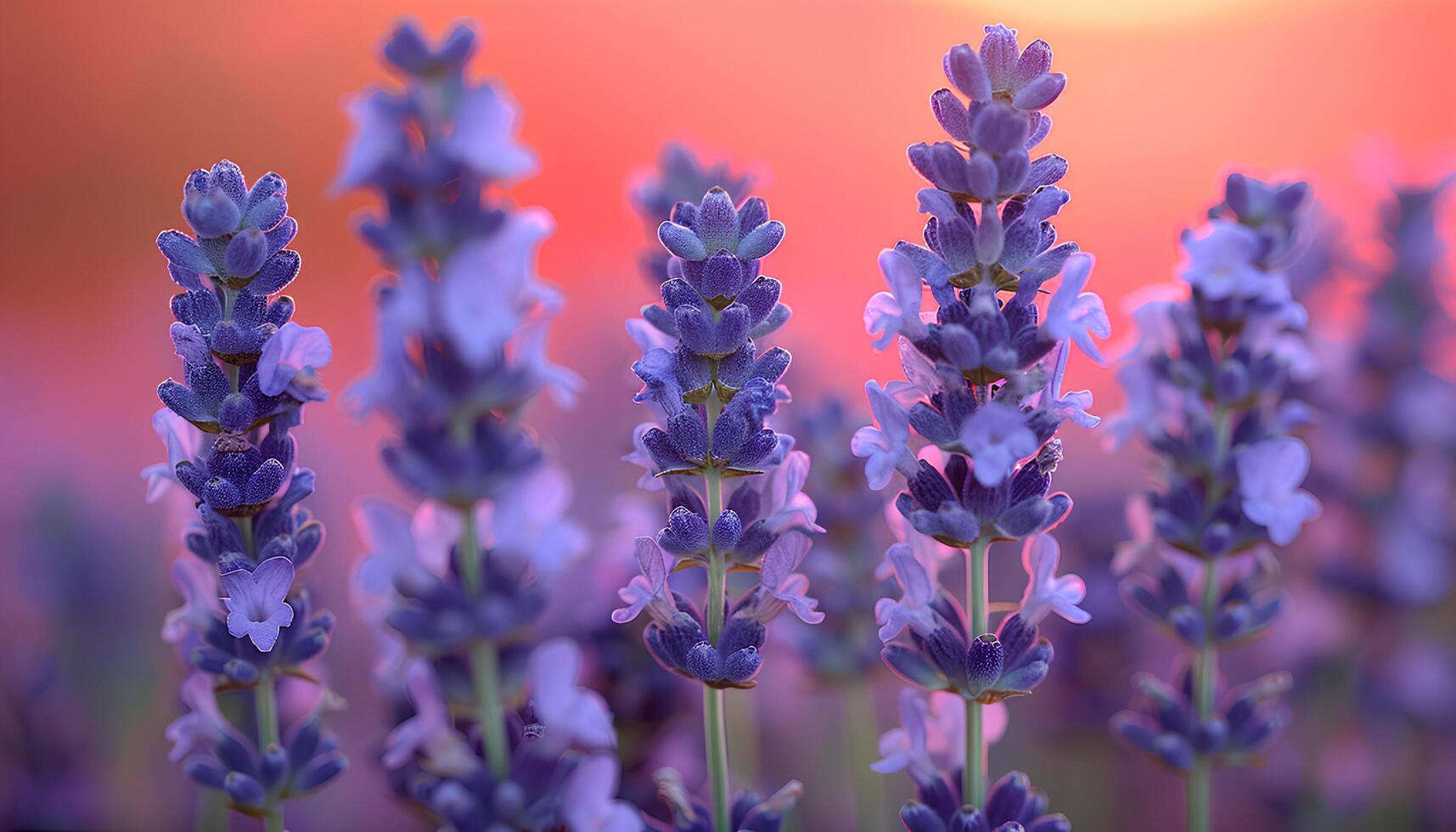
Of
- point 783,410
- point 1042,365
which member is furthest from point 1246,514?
point 783,410

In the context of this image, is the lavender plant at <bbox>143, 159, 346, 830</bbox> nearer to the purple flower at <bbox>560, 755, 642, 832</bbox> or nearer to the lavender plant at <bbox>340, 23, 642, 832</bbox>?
the lavender plant at <bbox>340, 23, 642, 832</bbox>

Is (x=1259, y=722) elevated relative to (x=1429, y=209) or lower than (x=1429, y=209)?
lower

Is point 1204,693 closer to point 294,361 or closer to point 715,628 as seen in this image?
point 715,628

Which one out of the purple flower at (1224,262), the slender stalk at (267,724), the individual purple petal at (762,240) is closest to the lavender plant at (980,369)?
the individual purple petal at (762,240)

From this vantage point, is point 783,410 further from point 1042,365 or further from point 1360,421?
point 1360,421

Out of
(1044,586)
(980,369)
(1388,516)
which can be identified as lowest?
(1388,516)

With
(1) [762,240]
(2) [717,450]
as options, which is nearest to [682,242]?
(1) [762,240]

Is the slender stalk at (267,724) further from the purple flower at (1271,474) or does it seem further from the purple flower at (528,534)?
the purple flower at (1271,474)
